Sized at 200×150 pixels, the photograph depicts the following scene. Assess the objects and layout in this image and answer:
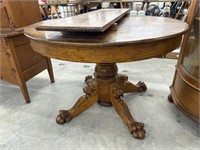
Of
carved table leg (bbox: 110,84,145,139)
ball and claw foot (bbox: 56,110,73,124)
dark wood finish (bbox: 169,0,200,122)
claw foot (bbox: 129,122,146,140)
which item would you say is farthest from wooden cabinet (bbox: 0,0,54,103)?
dark wood finish (bbox: 169,0,200,122)

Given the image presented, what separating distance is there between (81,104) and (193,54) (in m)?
0.87

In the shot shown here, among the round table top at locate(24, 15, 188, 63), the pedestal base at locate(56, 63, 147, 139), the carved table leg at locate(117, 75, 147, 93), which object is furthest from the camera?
the carved table leg at locate(117, 75, 147, 93)

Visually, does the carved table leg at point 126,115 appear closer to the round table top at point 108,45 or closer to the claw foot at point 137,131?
the claw foot at point 137,131

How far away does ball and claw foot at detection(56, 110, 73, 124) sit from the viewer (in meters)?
1.23

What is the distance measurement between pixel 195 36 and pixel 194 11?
0.53ft

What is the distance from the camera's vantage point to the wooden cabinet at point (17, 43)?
130 centimetres

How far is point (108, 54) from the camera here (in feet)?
2.39

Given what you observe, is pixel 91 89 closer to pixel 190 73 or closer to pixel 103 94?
pixel 103 94

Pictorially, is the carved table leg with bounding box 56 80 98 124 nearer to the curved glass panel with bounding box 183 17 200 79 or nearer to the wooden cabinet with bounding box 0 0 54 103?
the wooden cabinet with bounding box 0 0 54 103

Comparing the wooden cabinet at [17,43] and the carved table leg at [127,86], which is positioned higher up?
the wooden cabinet at [17,43]

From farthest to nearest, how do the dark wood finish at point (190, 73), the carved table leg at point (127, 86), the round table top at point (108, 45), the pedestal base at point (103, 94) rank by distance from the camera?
1. the carved table leg at point (127, 86)
2. the pedestal base at point (103, 94)
3. the dark wood finish at point (190, 73)
4. the round table top at point (108, 45)

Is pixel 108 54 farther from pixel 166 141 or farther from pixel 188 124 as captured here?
pixel 188 124

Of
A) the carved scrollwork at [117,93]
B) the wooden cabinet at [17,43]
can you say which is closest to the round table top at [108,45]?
the carved scrollwork at [117,93]

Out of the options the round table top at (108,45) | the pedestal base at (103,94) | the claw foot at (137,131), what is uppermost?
the round table top at (108,45)
